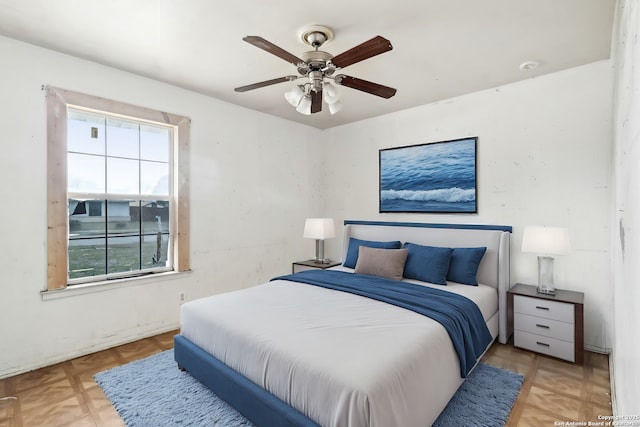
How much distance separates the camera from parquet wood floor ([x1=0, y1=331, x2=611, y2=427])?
203 cm

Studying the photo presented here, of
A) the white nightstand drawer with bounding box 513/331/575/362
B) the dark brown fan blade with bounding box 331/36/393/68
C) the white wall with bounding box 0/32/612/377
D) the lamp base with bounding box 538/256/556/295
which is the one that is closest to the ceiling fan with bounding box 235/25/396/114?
the dark brown fan blade with bounding box 331/36/393/68

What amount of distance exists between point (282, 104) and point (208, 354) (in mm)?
3002

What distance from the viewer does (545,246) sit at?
2830 mm

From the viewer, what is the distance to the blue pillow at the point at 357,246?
378 cm

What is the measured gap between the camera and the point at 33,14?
86.4 inches

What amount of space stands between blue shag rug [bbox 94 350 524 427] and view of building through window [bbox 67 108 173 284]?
3.57 feet

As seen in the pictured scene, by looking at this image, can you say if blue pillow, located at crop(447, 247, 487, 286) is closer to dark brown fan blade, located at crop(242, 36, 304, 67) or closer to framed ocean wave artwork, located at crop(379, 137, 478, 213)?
framed ocean wave artwork, located at crop(379, 137, 478, 213)

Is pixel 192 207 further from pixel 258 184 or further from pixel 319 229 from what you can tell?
pixel 319 229

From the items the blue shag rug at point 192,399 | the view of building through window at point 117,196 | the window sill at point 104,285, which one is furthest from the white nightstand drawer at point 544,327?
the view of building through window at point 117,196

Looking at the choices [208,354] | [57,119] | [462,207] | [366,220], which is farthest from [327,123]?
[208,354]

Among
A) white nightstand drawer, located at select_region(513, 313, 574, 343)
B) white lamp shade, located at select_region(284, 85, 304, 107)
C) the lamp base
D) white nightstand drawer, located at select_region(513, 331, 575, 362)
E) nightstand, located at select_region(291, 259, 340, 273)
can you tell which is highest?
white lamp shade, located at select_region(284, 85, 304, 107)

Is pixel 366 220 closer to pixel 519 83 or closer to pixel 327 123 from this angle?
pixel 327 123

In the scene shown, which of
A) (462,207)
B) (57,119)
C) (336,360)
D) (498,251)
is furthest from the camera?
(462,207)

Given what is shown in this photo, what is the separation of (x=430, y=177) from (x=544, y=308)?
1825 millimetres
